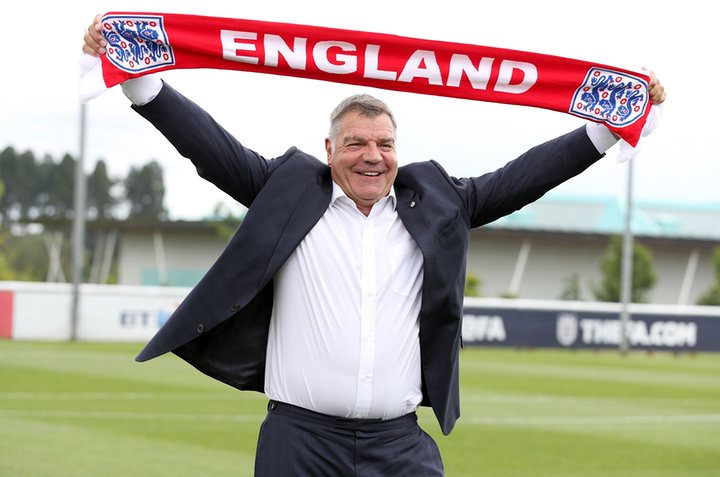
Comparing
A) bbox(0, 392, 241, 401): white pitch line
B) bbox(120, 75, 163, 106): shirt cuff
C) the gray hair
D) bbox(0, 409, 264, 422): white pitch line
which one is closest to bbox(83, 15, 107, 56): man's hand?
bbox(120, 75, 163, 106): shirt cuff

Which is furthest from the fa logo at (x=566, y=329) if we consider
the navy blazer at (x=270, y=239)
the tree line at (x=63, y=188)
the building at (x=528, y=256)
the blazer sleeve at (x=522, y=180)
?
the tree line at (x=63, y=188)

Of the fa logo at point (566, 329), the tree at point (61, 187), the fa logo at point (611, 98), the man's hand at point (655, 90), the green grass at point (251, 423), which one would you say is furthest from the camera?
the tree at point (61, 187)

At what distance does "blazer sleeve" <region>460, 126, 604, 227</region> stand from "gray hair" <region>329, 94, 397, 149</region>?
482mm

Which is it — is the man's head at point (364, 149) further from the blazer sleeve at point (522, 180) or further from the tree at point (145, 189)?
the tree at point (145, 189)

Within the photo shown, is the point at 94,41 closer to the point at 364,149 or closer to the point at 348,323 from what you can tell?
the point at 364,149

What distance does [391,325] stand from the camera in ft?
16.7

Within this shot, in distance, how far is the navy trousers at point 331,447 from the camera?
197 inches

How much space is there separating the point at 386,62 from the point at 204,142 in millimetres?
1091

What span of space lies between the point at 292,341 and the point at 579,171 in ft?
4.69

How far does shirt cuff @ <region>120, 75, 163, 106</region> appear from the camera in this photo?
507 cm

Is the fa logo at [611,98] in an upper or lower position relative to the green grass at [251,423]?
upper

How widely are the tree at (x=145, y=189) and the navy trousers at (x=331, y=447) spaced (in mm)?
Answer: 145338

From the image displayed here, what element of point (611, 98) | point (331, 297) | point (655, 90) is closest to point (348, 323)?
point (331, 297)

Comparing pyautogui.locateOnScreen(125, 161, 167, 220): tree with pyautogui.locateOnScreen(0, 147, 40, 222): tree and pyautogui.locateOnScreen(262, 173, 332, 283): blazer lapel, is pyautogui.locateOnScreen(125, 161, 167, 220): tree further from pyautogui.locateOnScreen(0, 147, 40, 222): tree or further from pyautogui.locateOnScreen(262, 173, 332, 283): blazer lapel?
pyautogui.locateOnScreen(262, 173, 332, 283): blazer lapel
